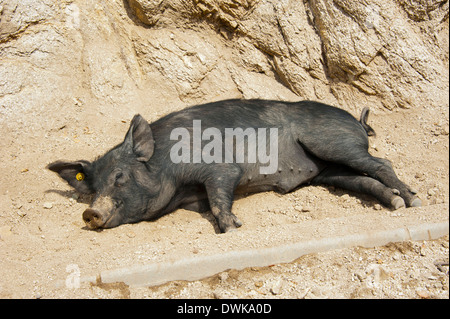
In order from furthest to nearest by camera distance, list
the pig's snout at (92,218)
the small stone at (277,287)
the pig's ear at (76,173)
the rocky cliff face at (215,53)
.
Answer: the rocky cliff face at (215,53) → the pig's ear at (76,173) → the pig's snout at (92,218) → the small stone at (277,287)

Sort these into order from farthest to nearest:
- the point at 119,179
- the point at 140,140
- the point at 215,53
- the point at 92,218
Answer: the point at 215,53 < the point at 140,140 < the point at 119,179 < the point at 92,218

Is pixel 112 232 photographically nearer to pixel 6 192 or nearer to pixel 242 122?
pixel 6 192

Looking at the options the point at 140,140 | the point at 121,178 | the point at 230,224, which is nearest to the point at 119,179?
the point at 121,178

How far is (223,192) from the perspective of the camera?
4.73 m

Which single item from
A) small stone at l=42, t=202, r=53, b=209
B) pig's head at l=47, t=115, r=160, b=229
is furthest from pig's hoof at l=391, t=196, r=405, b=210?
small stone at l=42, t=202, r=53, b=209

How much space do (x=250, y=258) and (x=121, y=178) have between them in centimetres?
180

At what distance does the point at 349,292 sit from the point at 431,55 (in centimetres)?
409

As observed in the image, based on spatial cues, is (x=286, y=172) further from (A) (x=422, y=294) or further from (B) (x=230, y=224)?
(A) (x=422, y=294)

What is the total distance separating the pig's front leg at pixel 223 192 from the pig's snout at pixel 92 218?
1.12 meters

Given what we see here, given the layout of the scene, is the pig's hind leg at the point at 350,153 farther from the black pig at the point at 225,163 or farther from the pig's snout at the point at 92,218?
the pig's snout at the point at 92,218

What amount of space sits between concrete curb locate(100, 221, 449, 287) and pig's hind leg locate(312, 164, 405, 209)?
782mm

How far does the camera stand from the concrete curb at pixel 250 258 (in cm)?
347

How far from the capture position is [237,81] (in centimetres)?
673

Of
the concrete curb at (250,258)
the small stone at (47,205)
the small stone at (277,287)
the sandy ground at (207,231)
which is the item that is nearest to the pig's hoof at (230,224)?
the sandy ground at (207,231)
